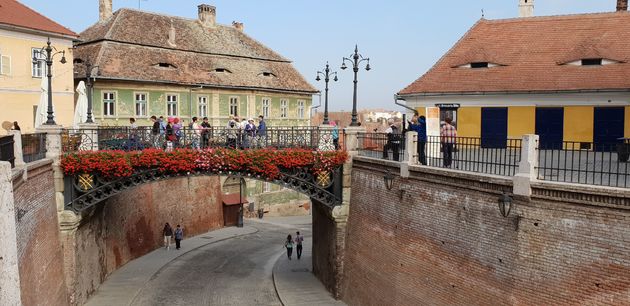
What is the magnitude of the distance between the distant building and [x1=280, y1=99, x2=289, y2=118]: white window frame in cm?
8

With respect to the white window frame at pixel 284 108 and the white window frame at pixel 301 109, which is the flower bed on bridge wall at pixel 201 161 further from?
the white window frame at pixel 301 109

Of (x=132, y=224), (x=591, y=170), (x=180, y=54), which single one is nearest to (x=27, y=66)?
(x=132, y=224)

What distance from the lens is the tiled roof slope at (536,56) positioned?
23.2m

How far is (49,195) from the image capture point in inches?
717

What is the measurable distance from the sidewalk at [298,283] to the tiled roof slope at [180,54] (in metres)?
14.1

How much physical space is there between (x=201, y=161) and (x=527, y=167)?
11380 millimetres

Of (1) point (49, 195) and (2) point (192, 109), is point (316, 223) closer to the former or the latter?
(1) point (49, 195)

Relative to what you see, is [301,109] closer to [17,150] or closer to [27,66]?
[27,66]

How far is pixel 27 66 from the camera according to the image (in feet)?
99.1

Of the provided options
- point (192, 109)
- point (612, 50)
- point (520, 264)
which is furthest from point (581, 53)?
point (192, 109)

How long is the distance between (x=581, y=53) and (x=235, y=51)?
84.6ft

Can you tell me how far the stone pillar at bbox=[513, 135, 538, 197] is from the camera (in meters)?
11.9

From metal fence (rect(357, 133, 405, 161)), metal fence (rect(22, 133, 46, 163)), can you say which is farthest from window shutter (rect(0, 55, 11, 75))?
metal fence (rect(357, 133, 405, 161))

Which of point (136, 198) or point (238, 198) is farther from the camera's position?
point (238, 198)
